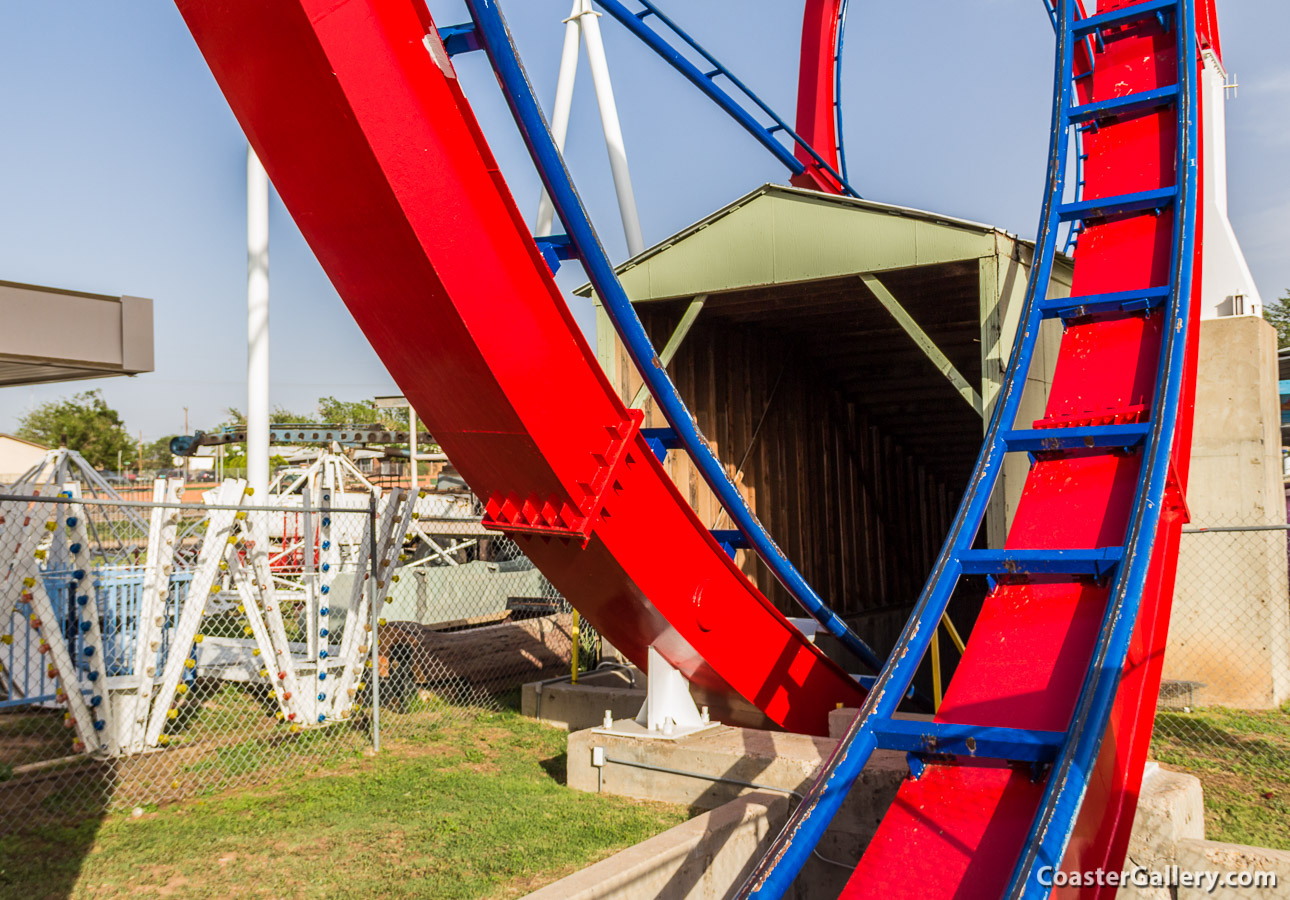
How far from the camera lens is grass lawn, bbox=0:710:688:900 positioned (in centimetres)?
501

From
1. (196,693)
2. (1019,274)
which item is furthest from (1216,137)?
(196,693)

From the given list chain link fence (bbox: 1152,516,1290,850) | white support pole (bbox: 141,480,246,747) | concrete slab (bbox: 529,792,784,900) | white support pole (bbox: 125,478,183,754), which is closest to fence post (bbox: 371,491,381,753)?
white support pole (bbox: 141,480,246,747)

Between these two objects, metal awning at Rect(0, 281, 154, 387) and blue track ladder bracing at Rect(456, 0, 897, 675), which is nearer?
metal awning at Rect(0, 281, 154, 387)

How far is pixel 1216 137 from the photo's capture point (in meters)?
9.28

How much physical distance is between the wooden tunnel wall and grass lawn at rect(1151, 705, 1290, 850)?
5.46 m

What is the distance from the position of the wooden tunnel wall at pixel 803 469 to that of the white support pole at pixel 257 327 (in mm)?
4305

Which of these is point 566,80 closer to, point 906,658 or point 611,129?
point 611,129

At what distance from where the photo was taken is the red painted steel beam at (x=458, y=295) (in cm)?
397

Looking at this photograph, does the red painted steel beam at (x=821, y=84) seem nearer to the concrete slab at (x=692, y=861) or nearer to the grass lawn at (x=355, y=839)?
the grass lawn at (x=355, y=839)

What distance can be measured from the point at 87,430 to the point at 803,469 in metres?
56.4

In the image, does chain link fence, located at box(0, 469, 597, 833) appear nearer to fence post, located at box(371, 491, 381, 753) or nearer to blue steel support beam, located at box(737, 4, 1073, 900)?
fence post, located at box(371, 491, 381, 753)

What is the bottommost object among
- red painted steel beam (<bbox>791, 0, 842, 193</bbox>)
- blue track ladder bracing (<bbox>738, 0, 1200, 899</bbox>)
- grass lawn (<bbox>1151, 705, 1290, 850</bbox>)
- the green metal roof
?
grass lawn (<bbox>1151, 705, 1290, 850</bbox>)

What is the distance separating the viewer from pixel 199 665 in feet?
32.4
